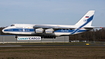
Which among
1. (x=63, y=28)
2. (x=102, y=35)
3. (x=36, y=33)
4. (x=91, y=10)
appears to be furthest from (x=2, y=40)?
(x=102, y=35)

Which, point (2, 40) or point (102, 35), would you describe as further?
point (102, 35)

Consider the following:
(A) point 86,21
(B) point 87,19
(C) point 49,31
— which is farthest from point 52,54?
(B) point 87,19

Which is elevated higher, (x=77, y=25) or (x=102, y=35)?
(x=77, y=25)

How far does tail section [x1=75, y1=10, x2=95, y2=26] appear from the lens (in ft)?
195

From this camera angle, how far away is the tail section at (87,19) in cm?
5957

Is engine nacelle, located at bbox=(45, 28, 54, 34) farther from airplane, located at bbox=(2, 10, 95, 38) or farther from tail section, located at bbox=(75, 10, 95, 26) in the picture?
tail section, located at bbox=(75, 10, 95, 26)

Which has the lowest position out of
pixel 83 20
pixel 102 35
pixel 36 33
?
pixel 102 35

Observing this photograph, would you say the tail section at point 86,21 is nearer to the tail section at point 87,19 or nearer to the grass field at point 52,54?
the tail section at point 87,19

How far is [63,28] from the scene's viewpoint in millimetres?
56031

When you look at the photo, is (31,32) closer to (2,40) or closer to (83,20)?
(83,20)

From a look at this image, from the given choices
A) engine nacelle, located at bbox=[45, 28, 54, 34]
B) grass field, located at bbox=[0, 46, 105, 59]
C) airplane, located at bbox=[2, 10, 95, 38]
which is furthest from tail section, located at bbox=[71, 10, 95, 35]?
grass field, located at bbox=[0, 46, 105, 59]

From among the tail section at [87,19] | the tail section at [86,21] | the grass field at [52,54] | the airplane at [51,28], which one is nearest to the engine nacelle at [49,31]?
the airplane at [51,28]

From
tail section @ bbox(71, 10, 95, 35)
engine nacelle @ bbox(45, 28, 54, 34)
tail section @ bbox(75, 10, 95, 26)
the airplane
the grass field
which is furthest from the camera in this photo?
tail section @ bbox(75, 10, 95, 26)

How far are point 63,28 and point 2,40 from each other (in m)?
27.3
